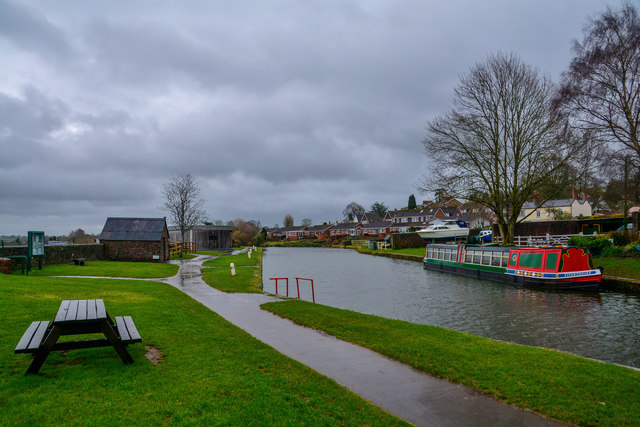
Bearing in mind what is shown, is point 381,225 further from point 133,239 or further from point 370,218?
point 133,239

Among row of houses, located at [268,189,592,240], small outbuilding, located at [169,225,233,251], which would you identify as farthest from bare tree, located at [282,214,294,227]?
small outbuilding, located at [169,225,233,251]

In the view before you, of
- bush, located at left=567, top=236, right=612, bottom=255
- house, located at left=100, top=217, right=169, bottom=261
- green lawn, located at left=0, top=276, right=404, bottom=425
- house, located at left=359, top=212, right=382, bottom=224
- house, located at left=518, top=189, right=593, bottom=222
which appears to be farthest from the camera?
house, located at left=359, top=212, right=382, bottom=224

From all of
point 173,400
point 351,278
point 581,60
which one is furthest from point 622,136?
point 173,400

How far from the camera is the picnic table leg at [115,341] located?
5999 millimetres

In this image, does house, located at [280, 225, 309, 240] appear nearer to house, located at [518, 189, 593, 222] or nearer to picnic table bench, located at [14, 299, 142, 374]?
house, located at [518, 189, 593, 222]

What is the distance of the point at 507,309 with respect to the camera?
17.8m

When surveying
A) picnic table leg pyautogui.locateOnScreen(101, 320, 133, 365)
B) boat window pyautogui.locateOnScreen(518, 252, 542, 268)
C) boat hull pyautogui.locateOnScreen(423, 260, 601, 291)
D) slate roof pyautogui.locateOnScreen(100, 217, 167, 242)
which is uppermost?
slate roof pyautogui.locateOnScreen(100, 217, 167, 242)

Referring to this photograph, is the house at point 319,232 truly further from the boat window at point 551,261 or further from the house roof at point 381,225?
the boat window at point 551,261

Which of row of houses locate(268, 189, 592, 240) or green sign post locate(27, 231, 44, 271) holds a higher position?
row of houses locate(268, 189, 592, 240)

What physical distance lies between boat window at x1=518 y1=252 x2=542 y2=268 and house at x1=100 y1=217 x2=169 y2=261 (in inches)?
1120

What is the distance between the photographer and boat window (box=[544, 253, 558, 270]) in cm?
2318

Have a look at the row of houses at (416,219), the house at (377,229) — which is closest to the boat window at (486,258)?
the row of houses at (416,219)

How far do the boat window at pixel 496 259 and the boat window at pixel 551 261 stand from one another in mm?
4564

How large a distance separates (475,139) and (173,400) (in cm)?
2973
